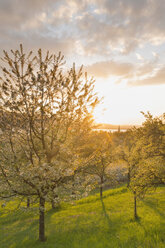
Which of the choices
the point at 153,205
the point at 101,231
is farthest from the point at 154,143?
the point at 153,205

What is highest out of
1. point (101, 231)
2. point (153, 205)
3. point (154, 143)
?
point (154, 143)

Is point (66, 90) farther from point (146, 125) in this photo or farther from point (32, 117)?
point (146, 125)

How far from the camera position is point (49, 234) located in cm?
1415

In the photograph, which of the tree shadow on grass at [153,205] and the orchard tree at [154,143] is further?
the tree shadow on grass at [153,205]

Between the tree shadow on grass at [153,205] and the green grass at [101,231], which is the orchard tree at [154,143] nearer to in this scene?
the green grass at [101,231]

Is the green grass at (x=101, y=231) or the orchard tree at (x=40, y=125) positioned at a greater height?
the orchard tree at (x=40, y=125)

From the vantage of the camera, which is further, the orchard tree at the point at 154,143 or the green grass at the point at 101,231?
the orchard tree at the point at 154,143

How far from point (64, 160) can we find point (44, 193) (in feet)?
8.64

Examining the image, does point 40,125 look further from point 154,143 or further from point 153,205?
point 153,205

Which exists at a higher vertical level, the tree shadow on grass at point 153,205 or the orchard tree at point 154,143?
the orchard tree at point 154,143

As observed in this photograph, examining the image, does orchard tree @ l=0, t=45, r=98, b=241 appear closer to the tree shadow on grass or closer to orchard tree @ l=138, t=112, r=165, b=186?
orchard tree @ l=138, t=112, r=165, b=186

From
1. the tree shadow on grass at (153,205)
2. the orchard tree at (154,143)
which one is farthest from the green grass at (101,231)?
the orchard tree at (154,143)

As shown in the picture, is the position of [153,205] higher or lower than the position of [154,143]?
lower

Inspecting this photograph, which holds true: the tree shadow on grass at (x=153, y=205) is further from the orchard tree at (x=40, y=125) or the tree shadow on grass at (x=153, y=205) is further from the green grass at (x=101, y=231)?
the orchard tree at (x=40, y=125)
